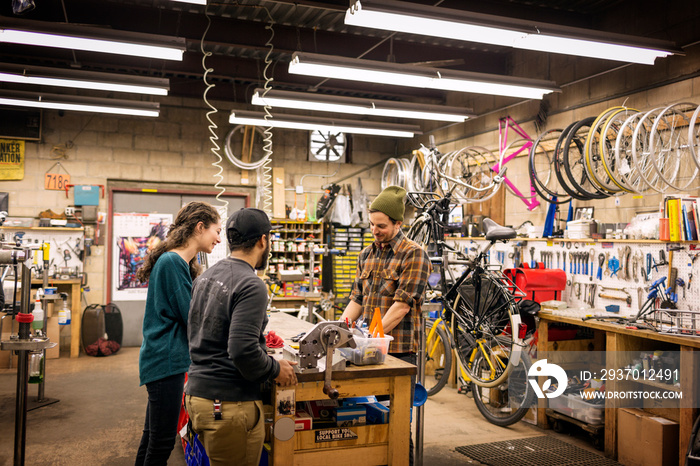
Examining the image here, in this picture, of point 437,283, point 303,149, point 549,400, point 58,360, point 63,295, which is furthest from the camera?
point 303,149

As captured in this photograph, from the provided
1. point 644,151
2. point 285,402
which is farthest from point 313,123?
point 285,402

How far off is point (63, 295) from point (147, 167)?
2.48 metres

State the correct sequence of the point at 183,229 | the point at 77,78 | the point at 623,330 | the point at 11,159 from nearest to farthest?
the point at 183,229 < the point at 623,330 < the point at 77,78 < the point at 11,159

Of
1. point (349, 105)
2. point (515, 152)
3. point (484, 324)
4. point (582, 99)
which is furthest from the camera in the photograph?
point (515, 152)

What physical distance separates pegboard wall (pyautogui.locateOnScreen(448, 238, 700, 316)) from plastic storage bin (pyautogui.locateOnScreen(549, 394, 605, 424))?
793 mm

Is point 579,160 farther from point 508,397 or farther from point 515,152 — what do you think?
point 508,397

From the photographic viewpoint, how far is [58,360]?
23.5 feet

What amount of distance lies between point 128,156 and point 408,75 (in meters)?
5.06

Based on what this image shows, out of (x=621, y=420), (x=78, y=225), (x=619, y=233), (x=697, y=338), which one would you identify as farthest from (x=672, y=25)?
(x=78, y=225)

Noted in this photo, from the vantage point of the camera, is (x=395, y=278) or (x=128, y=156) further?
(x=128, y=156)

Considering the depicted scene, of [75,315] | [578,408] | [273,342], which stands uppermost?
[273,342]

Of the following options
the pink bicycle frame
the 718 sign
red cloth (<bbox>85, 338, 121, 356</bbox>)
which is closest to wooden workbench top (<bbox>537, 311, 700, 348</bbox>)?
the pink bicycle frame

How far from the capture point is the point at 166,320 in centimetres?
247

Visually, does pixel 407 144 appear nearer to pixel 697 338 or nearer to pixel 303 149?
pixel 303 149
